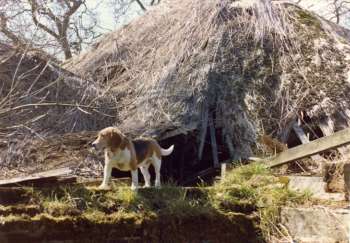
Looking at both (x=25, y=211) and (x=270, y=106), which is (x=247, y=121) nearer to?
(x=270, y=106)

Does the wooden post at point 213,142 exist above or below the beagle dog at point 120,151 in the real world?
above

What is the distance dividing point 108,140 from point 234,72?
520cm

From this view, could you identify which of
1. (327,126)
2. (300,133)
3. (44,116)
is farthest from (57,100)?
(327,126)

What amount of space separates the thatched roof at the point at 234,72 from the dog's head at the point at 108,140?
11.8 ft

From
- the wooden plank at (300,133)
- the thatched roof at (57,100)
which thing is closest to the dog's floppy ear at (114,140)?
the thatched roof at (57,100)

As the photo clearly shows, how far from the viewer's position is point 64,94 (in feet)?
35.6

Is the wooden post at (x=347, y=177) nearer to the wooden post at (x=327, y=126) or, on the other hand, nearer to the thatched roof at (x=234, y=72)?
the wooden post at (x=327, y=126)

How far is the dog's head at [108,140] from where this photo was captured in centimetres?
571

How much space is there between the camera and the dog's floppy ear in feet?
18.9

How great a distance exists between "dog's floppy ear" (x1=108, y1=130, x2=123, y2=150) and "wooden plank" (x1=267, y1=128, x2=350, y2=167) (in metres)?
2.16

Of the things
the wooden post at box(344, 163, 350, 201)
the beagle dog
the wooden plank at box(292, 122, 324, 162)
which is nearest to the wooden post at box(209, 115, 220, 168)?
the wooden plank at box(292, 122, 324, 162)

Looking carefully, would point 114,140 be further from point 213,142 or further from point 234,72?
point 234,72

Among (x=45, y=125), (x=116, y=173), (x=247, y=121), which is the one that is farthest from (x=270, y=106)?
(x=45, y=125)

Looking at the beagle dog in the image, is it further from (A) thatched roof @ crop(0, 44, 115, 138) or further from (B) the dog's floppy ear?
(A) thatched roof @ crop(0, 44, 115, 138)
